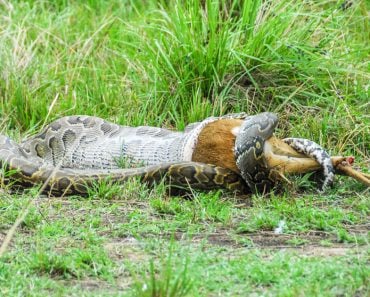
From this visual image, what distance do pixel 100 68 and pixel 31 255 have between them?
4.72m

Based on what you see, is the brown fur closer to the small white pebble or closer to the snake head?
the snake head

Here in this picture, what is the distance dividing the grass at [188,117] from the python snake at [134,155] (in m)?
0.13

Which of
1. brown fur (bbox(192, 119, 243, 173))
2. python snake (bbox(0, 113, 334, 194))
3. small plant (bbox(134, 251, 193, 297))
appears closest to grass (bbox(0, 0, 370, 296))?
small plant (bbox(134, 251, 193, 297))

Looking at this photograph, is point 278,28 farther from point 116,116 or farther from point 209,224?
point 209,224

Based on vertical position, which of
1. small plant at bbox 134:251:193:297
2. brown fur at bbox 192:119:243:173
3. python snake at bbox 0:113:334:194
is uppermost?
small plant at bbox 134:251:193:297

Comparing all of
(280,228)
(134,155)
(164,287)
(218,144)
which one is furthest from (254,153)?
(164,287)

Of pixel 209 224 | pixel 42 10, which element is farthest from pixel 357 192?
pixel 42 10

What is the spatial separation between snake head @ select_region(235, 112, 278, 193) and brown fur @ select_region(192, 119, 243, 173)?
0.12 meters

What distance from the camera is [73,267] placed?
17.7 ft

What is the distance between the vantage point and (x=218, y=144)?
7504 millimetres

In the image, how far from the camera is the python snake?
23.9 ft

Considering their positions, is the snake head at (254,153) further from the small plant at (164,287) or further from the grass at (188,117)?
the small plant at (164,287)

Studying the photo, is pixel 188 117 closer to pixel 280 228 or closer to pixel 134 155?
pixel 134 155

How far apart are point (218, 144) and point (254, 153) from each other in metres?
0.45
